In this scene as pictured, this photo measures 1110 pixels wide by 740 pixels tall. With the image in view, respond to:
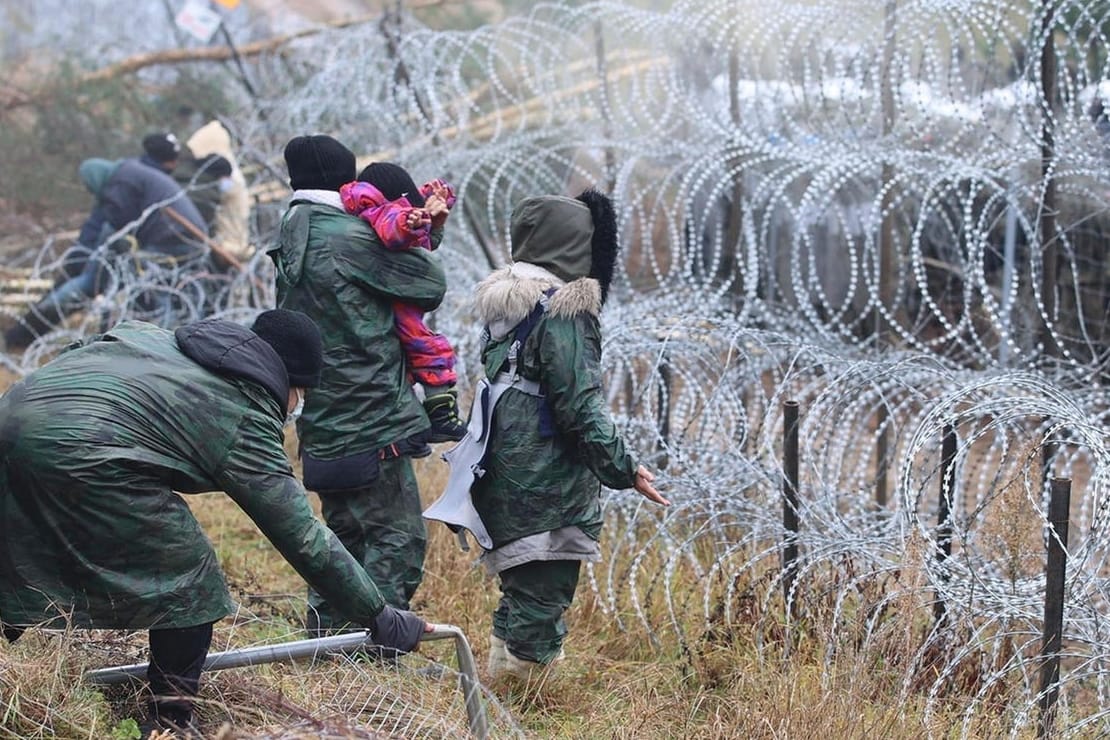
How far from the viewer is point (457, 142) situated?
8.15m

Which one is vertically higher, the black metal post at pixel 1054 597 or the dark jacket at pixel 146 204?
the dark jacket at pixel 146 204

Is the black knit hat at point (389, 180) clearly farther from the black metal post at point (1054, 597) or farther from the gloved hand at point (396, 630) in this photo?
the black metal post at point (1054, 597)

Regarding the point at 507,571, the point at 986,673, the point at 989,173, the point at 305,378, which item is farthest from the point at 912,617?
the point at 989,173

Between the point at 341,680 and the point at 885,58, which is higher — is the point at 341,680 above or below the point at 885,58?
below

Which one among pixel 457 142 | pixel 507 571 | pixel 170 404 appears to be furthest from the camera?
pixel 457 142

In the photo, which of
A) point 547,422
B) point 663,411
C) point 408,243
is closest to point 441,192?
point 408,243

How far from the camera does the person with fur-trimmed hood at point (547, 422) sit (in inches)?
140

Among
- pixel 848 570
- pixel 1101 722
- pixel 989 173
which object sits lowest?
pixel 1101 722

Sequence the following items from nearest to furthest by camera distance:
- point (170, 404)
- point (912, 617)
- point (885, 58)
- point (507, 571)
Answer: point (170, 404)
point (912, 617)
point (507, 571)
point (885, 58)

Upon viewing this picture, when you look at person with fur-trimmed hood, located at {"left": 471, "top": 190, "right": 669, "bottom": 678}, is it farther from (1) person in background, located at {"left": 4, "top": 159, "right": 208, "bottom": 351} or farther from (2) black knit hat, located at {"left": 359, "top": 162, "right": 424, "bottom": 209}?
(1) person in background, located at {"left": 4, "top": 159, "right": 208, "bottom": 351}

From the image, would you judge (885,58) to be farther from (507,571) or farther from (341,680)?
(341,680)

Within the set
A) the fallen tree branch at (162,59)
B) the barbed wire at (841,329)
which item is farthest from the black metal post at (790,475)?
the fallen tree branch at (162,59)

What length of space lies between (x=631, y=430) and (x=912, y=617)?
179cm

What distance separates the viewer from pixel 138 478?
8.84ft
